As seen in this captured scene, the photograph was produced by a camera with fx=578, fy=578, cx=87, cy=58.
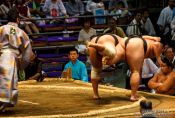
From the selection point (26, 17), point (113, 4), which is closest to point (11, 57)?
point (26, 17)

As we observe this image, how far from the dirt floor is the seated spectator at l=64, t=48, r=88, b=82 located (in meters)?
0.32

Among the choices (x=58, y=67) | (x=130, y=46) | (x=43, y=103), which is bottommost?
(x=58, y=67)

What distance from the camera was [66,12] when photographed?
8.79 m

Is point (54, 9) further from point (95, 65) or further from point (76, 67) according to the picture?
point (95, 65)

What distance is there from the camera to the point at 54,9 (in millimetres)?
8531

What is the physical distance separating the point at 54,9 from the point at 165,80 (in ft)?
11.1

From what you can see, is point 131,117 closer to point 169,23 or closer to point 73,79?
point 73,79

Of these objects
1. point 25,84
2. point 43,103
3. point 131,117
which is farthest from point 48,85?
point 131,117

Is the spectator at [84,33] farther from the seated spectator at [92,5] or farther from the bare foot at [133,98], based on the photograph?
the bare foot at [133,98]

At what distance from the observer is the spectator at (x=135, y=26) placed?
8211 mm

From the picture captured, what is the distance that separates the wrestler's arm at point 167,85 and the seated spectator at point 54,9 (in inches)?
127

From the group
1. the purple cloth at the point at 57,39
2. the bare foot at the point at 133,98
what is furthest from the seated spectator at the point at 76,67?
the bare foot at the point at 133,98

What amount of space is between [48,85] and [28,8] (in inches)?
85.6

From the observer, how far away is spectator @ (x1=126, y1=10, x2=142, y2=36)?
323 inches
